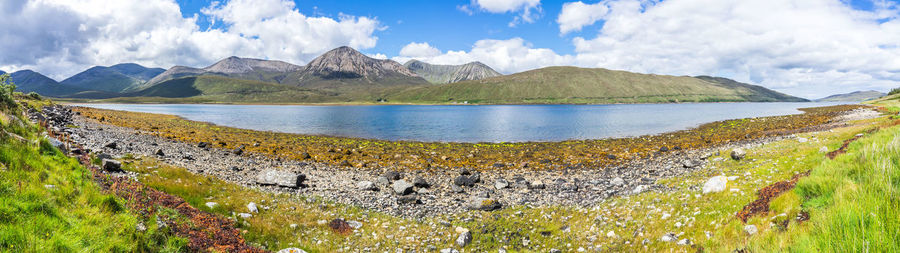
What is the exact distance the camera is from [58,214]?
21.4 ft

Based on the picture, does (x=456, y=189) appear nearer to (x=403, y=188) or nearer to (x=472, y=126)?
(x=403, y=188)

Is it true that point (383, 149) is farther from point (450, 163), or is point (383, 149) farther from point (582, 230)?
point (582, 230)

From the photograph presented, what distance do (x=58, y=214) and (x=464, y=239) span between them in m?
10.3

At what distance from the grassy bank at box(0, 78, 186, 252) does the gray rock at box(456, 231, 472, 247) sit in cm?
805

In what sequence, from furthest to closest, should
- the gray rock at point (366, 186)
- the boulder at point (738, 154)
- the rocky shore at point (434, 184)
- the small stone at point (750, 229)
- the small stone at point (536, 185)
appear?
the small stone at point (536, 185), the boulder at point (738, 154), the gray rock at point (366, 186), the rocky shore at point (434, 184), the small stone at point (750, 229)

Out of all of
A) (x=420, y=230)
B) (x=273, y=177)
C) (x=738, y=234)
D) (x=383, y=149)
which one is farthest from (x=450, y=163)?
(x=738, y=234)

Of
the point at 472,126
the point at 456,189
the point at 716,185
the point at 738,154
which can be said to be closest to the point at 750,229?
the point at 716,185

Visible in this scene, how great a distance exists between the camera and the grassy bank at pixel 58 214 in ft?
18.5

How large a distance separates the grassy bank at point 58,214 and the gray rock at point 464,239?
26.4 feet

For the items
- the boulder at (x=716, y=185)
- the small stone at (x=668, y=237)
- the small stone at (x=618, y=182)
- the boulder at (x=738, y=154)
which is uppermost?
the boulder at (x=738, y=154)

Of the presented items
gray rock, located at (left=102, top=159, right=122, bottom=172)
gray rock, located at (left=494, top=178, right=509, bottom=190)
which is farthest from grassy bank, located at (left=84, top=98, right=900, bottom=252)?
gray rock, located at (left=494, top=178, right=509, bottom=190)

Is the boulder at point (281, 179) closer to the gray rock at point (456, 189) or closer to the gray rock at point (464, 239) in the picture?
the gray rock at point (456, 189)

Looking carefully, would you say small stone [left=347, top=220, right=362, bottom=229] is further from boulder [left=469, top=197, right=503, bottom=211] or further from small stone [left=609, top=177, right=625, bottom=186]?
small stone [left=609, top=177, right=625, bottom=186]

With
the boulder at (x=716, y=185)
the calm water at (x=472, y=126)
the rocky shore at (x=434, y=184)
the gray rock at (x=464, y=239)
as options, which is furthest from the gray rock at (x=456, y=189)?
the calm water at (x=472, y=126)
